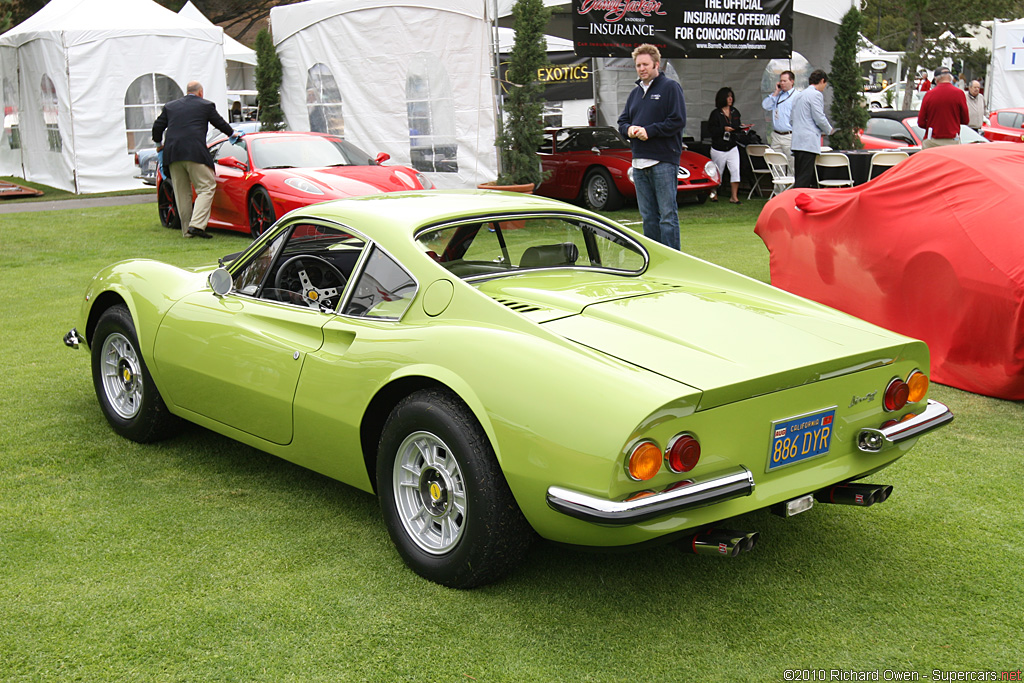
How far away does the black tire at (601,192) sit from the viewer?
1441 cm

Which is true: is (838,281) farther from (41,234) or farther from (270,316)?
(41,234)

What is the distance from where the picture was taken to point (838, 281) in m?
6.50

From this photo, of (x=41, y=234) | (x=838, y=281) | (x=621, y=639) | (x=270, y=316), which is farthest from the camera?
(x=41, y=234)

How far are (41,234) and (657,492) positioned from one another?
39.9 feet

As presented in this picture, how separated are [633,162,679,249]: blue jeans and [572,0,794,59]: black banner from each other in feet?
19.4

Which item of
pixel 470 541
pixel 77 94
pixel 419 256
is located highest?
pixel 77 94

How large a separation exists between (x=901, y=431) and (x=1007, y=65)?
22650 millimetres

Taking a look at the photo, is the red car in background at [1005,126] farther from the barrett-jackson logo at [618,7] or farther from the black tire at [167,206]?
the black tire at [167,206]

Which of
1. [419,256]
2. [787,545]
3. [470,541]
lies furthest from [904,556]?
[419,256]

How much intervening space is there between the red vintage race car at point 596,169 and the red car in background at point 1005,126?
640 centimetres

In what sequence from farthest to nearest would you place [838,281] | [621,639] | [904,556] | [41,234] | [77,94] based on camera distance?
1. [77,94]
2. [41,234]
3. [838,281]
4. [904,556]
5. [621,639]

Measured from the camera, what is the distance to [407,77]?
48.7ft

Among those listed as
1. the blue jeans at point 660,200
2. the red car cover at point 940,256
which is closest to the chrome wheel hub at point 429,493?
the red car cover at point 940,256

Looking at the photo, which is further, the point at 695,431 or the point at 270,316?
the point at 270,316
